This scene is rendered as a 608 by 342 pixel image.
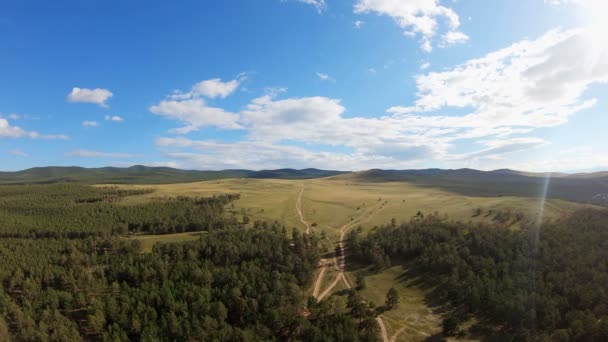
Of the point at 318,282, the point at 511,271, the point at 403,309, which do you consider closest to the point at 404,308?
the point at 403,309

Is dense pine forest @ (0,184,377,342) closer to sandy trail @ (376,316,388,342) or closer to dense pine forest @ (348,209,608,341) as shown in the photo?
sandy trail @ (376,316,388,342)

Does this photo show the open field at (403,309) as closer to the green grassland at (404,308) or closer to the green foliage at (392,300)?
the green grassland at (404,308)

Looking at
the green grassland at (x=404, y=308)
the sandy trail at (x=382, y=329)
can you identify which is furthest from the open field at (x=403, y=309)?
the sandy trail at (x=382, y=329)

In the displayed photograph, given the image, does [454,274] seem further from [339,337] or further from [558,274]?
[339,337]

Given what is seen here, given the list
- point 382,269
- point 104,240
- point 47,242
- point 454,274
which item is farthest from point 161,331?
point 47,242

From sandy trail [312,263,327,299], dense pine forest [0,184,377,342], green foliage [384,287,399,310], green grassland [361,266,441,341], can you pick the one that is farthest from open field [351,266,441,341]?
sandy trail [312,263,327,299]

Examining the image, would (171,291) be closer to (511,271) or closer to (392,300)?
(392,300)
